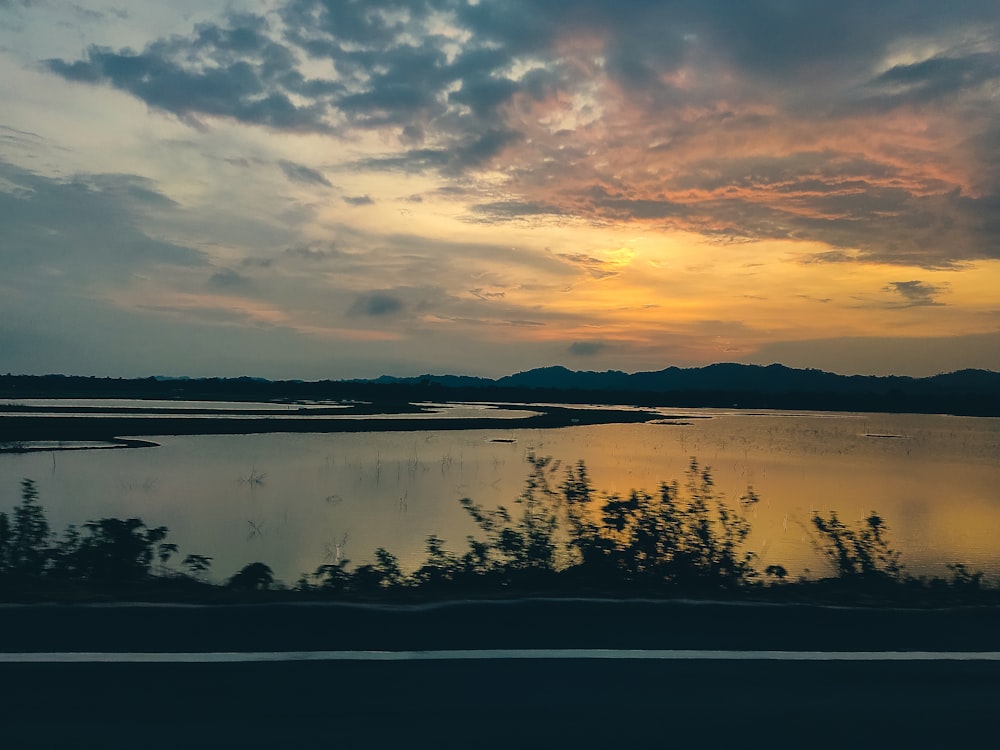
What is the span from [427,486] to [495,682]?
2018cm

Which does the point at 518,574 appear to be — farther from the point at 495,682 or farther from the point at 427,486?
the point at 427,486

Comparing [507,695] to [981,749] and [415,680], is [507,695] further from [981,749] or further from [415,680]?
[981,749]

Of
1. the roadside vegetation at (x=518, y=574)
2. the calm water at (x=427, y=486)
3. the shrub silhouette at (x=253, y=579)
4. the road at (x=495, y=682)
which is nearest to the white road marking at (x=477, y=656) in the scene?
the road at (x=495, y=682)

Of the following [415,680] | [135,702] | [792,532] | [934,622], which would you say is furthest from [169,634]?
[792,532]

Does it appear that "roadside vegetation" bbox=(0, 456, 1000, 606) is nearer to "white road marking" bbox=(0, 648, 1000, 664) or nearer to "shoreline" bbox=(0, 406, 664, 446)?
"white road marking" bbox=(0, 648, 1000, 664)

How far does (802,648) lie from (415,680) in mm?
3001

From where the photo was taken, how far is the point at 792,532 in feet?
58.7

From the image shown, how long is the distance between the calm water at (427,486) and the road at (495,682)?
22.5ft

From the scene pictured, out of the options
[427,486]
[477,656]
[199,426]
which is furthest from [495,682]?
[199,426]

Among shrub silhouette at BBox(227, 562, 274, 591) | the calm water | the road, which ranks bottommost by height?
the calm water

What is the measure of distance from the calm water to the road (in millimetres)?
6871

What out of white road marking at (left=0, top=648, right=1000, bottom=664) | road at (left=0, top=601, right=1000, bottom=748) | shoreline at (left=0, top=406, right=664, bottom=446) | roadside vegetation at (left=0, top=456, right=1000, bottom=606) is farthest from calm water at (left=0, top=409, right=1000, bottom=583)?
white road marking at (left=0, top=648, right=1000, bottom=664)

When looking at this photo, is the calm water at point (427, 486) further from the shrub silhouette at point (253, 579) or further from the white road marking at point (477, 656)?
the white road marking at point (477, 656)

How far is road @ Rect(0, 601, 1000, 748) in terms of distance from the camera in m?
4.66
